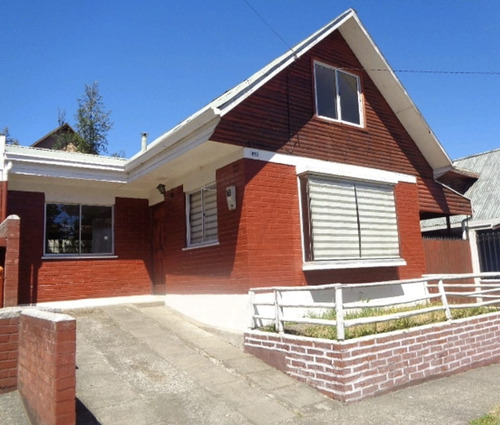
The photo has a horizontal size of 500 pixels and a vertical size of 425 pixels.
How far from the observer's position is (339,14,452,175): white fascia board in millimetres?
10789

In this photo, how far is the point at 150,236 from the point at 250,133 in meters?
4.48

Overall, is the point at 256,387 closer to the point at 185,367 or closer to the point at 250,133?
the point at 185,367

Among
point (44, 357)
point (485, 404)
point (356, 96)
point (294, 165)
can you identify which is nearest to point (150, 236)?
point (294, 165)

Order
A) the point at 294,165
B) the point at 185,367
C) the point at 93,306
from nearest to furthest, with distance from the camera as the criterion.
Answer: the point at 185,367, the point at 294,165, the point at 93,306

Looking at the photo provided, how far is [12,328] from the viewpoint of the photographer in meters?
5.32

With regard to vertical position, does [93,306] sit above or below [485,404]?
above

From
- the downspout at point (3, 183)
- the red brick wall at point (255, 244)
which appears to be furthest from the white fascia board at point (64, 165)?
the red brick wall at point (255, 244)

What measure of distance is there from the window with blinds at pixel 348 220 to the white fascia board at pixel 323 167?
14cm

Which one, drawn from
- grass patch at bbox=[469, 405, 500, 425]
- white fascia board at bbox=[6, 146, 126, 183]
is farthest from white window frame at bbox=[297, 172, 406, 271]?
white fascia board at bbox=[6, 146, 126, 183]

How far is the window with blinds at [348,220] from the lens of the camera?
886 cm

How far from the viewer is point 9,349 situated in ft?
17.5

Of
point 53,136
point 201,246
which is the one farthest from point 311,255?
point 53,136

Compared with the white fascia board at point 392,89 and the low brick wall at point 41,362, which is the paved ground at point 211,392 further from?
the white fascia board at point 392,89

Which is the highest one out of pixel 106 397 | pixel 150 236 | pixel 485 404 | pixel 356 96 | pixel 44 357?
Result: pixel 356 96
